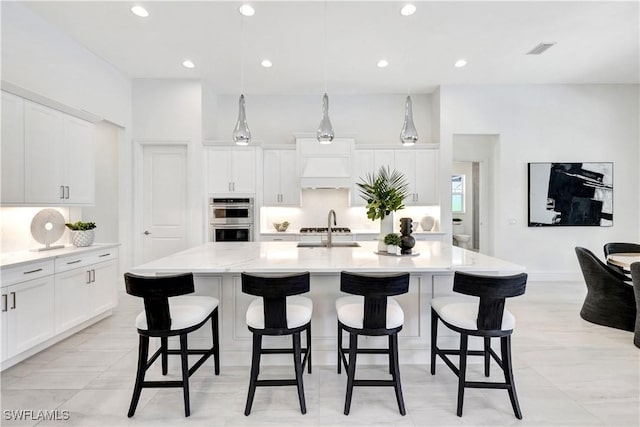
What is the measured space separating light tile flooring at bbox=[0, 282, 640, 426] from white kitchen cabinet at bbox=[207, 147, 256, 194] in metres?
2.74

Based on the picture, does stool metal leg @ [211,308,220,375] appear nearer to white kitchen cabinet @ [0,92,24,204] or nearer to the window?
white kitchen cabinet @ [0,92,24,204]

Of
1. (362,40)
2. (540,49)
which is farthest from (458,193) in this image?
(362,40)

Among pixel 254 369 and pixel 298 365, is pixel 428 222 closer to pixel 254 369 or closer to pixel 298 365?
pixel 298 365

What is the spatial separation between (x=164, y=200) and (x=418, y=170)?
4.35 meters

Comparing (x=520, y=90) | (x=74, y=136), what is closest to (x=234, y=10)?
(x=74, y=136)

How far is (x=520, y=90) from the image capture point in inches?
214

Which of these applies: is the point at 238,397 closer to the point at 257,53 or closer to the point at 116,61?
the point at 257,53

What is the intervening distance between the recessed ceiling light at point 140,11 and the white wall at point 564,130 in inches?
178

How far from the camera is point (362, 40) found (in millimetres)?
3930

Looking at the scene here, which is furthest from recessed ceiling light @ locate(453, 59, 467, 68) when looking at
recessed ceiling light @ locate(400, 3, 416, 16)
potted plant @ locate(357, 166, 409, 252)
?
potted plant @ locate(357, 166, 409, 252)

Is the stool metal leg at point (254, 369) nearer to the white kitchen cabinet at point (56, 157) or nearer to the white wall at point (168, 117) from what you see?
the white kitchen cabinet at point (56, 157)

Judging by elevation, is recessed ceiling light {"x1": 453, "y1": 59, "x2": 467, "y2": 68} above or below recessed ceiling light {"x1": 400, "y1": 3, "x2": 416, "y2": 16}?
above

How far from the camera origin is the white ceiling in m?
3.33

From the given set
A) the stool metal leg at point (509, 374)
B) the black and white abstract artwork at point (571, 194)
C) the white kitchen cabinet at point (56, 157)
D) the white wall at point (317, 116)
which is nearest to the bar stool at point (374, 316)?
the stool metal leg at point (509, 374)
